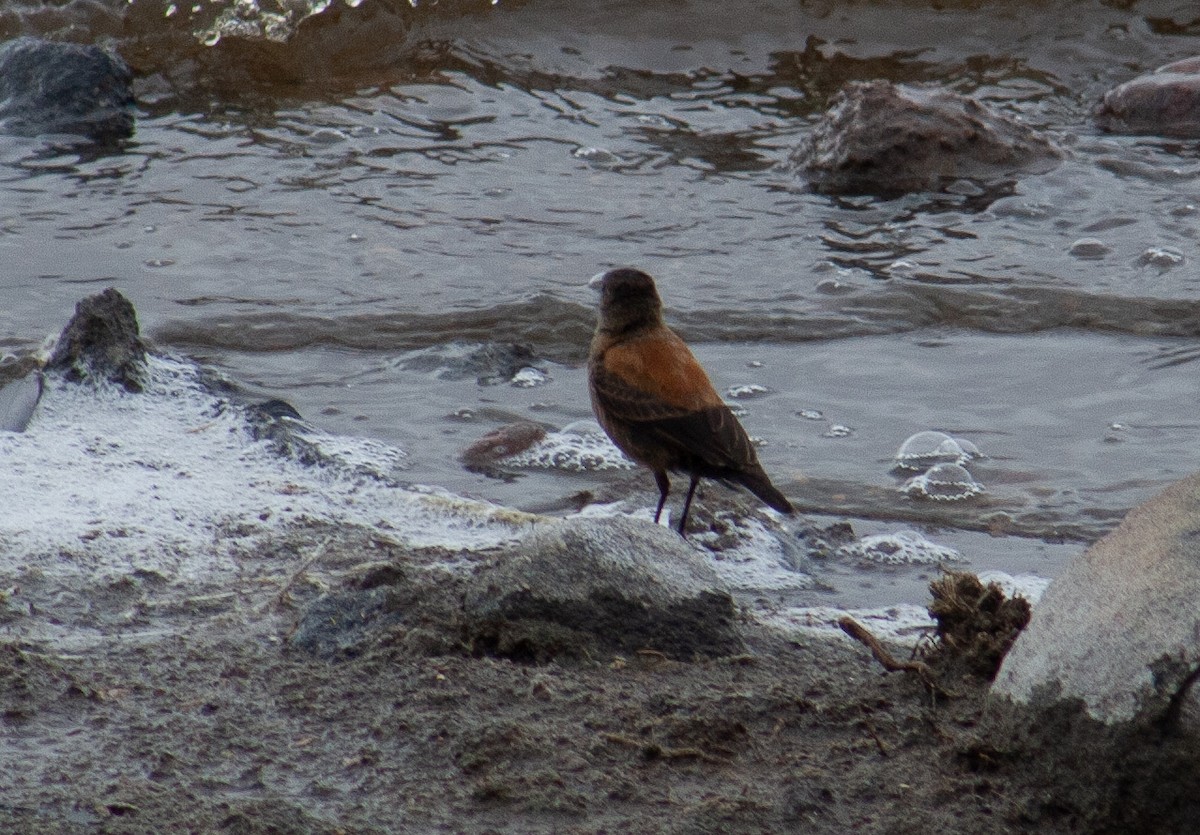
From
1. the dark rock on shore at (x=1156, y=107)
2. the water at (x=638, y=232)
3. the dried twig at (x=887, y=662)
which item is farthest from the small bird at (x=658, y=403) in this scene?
the dark rock on shore at (x=1156, y=107)

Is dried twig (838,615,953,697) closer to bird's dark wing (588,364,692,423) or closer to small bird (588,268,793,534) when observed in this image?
small bird (588,268,793,534)

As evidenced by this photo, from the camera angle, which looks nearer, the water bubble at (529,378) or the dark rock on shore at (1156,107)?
the water bubble at (529,378)

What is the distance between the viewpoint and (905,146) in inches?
338

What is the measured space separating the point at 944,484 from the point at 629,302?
1.30 m

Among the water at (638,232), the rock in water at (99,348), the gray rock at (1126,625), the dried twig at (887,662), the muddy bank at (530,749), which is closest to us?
the gray rock at (1126,625)

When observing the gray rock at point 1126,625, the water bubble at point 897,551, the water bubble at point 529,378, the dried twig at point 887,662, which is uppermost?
the gray rock at point 1126,625

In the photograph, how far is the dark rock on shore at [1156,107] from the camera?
9320 millimetres

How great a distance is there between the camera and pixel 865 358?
6.53 meters

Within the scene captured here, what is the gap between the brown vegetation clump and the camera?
3.27 meters

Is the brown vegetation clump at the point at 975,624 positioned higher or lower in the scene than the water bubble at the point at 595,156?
lower

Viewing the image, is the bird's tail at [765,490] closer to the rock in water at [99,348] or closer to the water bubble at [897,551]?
the water bubble at [897,551]

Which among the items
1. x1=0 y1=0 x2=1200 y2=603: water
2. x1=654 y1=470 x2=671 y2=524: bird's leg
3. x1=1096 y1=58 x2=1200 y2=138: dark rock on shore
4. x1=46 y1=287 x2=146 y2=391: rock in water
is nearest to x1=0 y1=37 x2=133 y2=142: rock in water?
x1=0 y1=0 x2=1200 y2=603: water

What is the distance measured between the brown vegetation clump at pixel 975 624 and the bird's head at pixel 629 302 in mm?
2451

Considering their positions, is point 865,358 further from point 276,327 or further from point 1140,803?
point 1140,803
